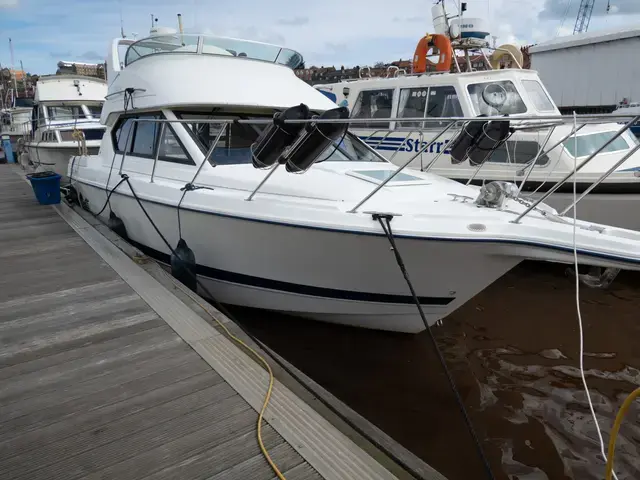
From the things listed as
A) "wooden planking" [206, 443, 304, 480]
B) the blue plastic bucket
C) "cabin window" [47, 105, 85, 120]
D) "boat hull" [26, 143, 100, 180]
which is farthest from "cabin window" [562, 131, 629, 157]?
"cabin window" [47, 105, 85, 120]

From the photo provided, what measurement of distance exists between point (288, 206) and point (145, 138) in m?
2.45

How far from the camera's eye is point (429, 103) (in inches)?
281

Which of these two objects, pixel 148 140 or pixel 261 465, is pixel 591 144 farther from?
pixel 261 465

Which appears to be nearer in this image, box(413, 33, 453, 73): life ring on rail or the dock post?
box(413, 33, 453, 73): life ring on rail

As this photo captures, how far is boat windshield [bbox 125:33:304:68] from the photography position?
16.7 feet

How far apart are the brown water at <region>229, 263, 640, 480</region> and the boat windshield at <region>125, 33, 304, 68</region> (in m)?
2.91

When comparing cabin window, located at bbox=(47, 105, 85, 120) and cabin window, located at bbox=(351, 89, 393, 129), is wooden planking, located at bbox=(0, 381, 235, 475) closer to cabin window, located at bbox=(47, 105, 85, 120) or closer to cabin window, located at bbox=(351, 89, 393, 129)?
cabin window, located at bbox=(351, 89, 393, 129)

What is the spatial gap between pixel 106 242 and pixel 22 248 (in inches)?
35.7

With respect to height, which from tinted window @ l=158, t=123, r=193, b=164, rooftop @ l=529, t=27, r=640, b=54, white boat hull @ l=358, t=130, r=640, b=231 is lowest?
white boat hull @ l=358, t=130, r=640, b=231

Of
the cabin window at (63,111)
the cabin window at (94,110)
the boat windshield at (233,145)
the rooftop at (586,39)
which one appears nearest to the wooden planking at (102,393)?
the boat windshield at (233,145)

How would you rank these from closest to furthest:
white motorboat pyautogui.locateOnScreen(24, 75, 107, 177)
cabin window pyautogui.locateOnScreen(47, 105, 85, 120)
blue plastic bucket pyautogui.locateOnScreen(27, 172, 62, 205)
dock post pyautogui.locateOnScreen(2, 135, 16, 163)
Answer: blue plastic bucket pyautogui.locateOnScreen(27, 172, 62, 205) < white motorboat pyautogui.locateOnScreen(24, 75, 107, 177) < cabin window pyautogui.locateOnScreen(47, 105, 85, 120) < dock post pyautogui.locateOnScreen(2, 135, 16, 163)

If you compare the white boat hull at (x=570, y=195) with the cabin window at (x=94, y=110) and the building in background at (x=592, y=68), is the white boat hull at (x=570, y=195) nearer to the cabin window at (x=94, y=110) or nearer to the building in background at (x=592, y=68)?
the cabin window at (x=94, y=110)

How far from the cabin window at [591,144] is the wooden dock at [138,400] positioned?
17.1ft

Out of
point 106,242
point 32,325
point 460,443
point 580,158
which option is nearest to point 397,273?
point 460,443
